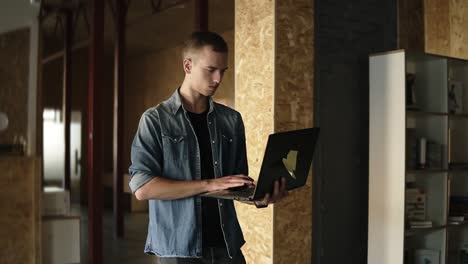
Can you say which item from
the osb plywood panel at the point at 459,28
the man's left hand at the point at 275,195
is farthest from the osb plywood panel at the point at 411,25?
the man's left hand at the point at 275,195

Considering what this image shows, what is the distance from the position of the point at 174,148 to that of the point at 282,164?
1.24ft

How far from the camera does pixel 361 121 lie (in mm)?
4629

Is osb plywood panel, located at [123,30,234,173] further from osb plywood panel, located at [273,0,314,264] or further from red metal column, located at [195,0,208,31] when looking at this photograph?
osb plywood panel, located at [273,0,314,264]

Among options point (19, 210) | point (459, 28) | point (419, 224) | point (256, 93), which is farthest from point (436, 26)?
point (19, 210)

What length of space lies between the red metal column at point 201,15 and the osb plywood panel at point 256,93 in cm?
59

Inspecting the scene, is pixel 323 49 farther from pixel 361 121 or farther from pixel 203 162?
pixel 203 162

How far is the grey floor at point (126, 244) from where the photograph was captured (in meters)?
5.71

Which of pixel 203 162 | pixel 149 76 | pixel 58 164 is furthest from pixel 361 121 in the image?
pixel 58 164

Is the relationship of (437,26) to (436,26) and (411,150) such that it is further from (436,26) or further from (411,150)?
(411,150)

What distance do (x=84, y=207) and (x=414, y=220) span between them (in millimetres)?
6688

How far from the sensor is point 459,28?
564cm

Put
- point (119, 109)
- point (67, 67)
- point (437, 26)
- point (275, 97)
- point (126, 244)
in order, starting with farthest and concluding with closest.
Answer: point (67, 67) < point (119, 109) < point (126, 244) < point (437, 26) < point (275, 97)

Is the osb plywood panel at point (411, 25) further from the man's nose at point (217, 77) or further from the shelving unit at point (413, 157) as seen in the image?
the man's nose at point (217, 77)

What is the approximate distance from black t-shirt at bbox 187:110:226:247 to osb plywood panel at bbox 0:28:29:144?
2.90m
